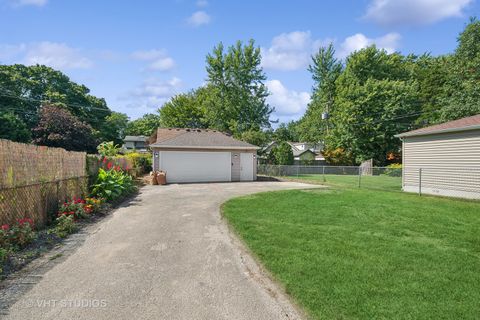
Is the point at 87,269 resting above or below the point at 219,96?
below

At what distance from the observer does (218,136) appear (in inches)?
916

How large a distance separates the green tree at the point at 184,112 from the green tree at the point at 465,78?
26853 mm

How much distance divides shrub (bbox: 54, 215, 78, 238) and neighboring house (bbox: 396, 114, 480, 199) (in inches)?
510

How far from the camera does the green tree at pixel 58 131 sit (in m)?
25.4

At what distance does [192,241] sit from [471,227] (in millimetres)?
6269

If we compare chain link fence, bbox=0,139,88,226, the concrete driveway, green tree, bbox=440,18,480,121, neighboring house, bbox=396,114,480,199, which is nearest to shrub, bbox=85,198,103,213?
chain link fence, bbox=0,139,88,226

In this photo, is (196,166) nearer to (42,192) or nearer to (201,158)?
(201,158)

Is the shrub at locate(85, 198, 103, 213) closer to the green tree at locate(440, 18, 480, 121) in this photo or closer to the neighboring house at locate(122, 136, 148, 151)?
the green tree at locate(440, 18, 480, 121)

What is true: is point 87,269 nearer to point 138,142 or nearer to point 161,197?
point 161,197

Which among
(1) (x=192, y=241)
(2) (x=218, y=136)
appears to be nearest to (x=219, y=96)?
(2) (x=218, y=136)

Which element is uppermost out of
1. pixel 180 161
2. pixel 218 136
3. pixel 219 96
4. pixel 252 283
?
pixel 219 96

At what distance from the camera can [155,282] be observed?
409cm

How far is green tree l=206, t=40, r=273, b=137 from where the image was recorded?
37.4 metres

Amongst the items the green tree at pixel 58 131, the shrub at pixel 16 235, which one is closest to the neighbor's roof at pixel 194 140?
the green tree at pixel 58 131
